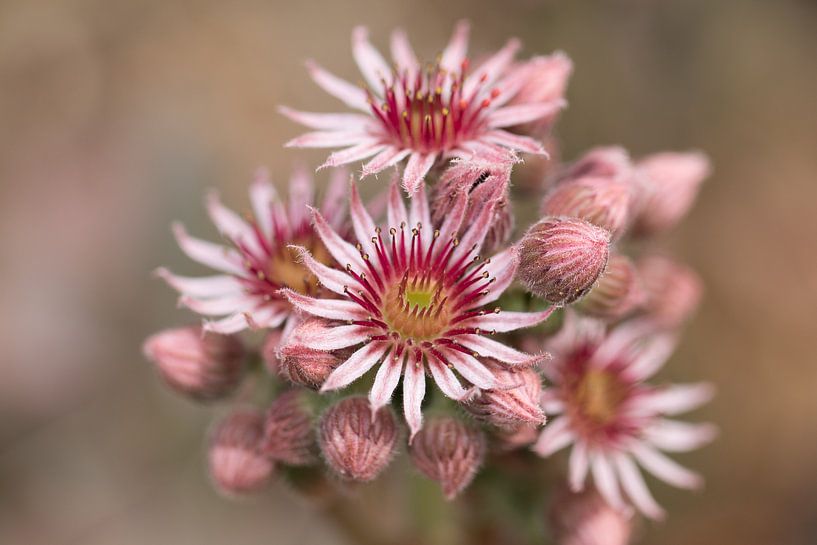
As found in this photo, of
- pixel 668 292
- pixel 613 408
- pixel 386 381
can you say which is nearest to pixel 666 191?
pixel 668 292

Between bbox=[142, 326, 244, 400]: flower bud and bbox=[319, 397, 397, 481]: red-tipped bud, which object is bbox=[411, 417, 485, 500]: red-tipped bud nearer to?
bbox=[319, 397, 397, 481]: red-tipped bud

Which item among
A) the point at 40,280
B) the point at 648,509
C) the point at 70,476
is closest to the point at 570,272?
the point at 648,509

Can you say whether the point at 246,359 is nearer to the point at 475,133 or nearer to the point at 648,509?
the point at 475,133

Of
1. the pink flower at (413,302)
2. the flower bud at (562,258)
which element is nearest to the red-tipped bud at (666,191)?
the flower bud at (562,258)

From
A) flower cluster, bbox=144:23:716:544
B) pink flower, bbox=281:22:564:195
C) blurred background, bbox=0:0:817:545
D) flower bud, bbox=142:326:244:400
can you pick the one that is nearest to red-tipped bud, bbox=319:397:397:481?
flower cluster, bbox=144:23:716:544

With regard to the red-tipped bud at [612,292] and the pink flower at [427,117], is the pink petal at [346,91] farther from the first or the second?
the red-tipped bud at [612,292]
